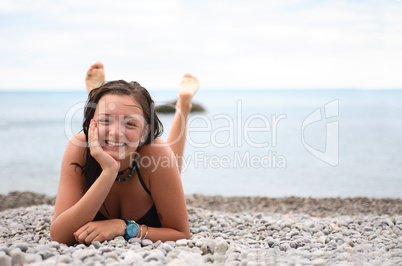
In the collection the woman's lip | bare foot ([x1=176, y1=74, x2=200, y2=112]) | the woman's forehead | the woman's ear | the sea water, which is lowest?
the sea water

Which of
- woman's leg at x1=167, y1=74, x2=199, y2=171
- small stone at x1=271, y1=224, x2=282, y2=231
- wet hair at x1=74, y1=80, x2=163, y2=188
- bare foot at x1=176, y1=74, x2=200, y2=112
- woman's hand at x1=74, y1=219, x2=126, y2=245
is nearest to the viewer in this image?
woman's hand at x1=74, y1=219, x2=126, y2=245

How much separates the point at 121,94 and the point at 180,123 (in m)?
1.82

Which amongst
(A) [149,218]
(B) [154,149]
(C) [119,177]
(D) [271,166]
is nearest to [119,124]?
(B) [154,149]

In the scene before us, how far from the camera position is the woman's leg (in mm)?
4633

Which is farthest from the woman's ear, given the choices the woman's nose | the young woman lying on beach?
the woman's nose

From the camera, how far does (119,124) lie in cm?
280

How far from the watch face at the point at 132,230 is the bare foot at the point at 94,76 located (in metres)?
2.10

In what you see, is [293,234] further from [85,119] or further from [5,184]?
[5,184]

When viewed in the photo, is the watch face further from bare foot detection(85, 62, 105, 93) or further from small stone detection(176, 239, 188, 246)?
bare foot detection(85, 62, 105, 93)

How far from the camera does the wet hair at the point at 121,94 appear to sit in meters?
2.99

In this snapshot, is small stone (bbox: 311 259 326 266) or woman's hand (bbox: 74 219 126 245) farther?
woman's hand (bbox: 74 219 126 245)

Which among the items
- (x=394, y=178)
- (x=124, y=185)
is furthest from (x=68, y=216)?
A: (x=394, y=178)

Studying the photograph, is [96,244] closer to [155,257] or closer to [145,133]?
[155,257]

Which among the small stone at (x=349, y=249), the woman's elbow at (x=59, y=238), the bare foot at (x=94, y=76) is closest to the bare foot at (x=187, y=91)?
the bare foot at (x=94, y=76)
